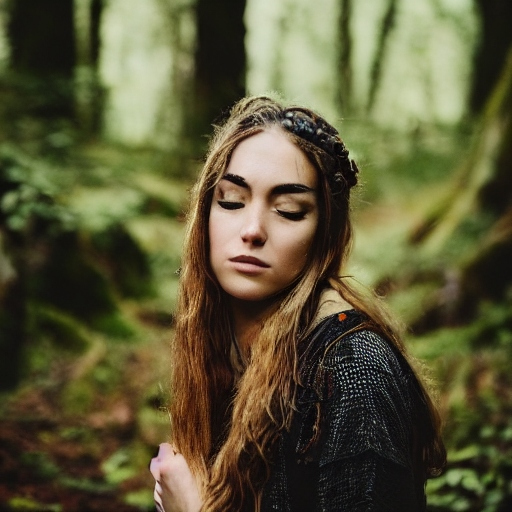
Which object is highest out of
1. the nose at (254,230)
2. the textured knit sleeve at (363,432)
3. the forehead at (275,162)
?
the forehead at (275,162)

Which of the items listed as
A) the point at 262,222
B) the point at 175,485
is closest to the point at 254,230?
the point at 262,222

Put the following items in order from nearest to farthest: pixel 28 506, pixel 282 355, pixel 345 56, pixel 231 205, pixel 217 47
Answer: pixel 282 355
pixel 231 205
pixel 28 506
pixel 217 47
pixel 345 56

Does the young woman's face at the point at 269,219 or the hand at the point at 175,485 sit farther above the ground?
the young woman's face at the point at 269,219

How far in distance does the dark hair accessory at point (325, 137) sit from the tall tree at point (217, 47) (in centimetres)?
504

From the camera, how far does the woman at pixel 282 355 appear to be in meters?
1.33

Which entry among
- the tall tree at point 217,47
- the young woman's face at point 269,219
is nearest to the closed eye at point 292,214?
the young woman's face at point 269,219

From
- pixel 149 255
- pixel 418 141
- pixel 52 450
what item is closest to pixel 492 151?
pixel 418 141

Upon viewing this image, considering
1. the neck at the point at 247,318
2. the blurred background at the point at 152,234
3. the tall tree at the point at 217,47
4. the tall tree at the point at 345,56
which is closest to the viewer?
the neck at the point at 247,318

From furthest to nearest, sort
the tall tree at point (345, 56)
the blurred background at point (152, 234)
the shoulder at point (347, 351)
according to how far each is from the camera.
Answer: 1. the tall tree at point (345, 56)
2. the blurred background at point (152, 234)
3. the shoulder at point (347, 351)

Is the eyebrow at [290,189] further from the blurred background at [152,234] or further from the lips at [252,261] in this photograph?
the blurred background at [152,234]

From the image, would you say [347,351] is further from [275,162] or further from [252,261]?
[275,162]

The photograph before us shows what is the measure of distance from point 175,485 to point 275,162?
1.03 meters

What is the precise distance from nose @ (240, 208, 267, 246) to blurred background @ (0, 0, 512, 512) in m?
0.48

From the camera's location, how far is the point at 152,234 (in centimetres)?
742
